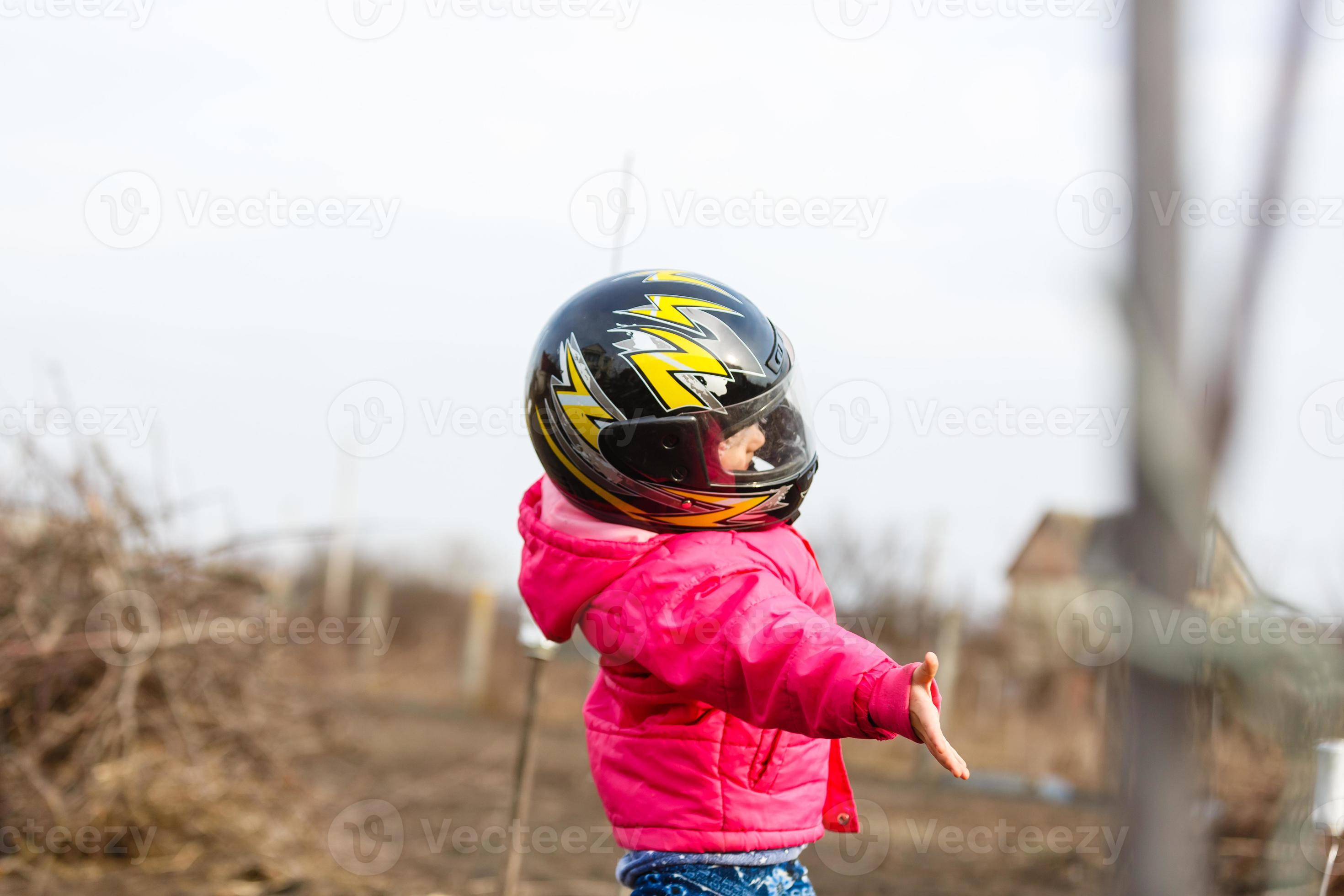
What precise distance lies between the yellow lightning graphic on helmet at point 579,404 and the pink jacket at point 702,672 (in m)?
0.20

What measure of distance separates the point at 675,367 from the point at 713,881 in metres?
1.03

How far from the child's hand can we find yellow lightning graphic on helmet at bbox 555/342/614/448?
90cm

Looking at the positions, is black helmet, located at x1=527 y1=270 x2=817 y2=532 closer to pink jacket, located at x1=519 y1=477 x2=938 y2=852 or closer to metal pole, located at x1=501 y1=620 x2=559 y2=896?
pink jacket, located at x1=519 y1=477 x2=938 y2=852

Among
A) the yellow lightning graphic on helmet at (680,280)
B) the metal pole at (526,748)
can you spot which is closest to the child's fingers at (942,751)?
the yellow lightning graphic on helmet at (680,280)

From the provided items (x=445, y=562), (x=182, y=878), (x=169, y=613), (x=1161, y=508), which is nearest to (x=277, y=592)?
(x=169, y=613)

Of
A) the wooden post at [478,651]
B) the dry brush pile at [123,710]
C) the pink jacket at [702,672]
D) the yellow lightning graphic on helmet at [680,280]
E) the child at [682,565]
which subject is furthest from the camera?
the wooden post at [478,651]

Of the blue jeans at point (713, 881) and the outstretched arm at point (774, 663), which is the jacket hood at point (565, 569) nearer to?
the outstretched arm at point (774, 663)

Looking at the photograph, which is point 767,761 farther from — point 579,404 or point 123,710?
point 123,710

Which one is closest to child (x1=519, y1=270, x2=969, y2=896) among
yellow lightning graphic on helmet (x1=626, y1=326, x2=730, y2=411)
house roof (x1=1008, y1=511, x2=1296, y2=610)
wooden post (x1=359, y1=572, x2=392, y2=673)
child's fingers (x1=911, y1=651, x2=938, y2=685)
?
yellow lightning graphic on helmet (x1=626, y1=326, x2=730, y2=411)

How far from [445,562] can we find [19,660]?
2159 cm

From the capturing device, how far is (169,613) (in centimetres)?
589

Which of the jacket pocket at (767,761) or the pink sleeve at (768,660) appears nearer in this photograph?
the pink sleeve at (768,660)

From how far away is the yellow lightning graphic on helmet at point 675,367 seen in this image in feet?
7.70

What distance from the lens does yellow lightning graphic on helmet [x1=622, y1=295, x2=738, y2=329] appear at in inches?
95.6
